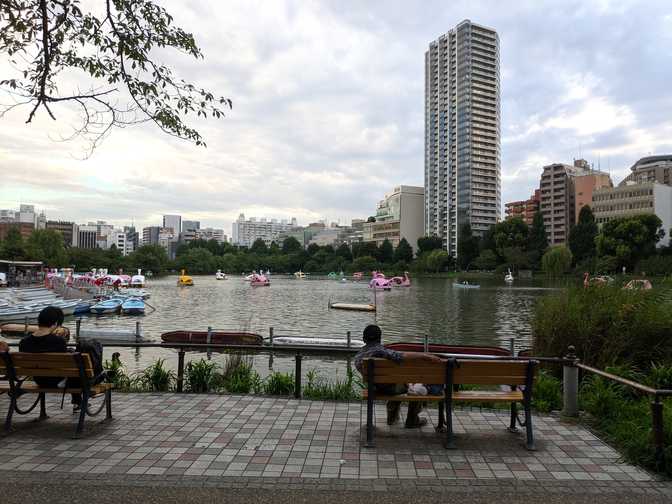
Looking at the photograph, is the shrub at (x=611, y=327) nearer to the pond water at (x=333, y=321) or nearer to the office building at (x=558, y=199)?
the pond water at (x=333, y=321)

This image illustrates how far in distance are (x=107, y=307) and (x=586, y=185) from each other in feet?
369

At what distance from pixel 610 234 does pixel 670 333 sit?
7615cm

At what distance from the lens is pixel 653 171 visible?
114938 mm

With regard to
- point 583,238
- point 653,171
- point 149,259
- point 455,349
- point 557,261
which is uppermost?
point 653,171

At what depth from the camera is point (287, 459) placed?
4875 millimetres

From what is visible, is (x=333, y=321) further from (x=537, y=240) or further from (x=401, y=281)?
(x=537, y=240)

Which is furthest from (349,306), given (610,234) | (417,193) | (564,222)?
(417,193)

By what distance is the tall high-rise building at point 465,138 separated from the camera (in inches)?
5842

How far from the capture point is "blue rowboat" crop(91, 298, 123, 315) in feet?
114

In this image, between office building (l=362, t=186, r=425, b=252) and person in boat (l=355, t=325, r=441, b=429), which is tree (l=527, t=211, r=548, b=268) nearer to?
office building (l=362, t=186, r=425, b=252)

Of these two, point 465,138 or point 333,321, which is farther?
point 465,138

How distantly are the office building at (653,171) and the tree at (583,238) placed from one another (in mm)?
28592

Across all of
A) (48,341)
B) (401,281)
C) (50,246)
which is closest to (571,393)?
(48,341)

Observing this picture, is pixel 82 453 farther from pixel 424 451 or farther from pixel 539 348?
pixel 539 348
